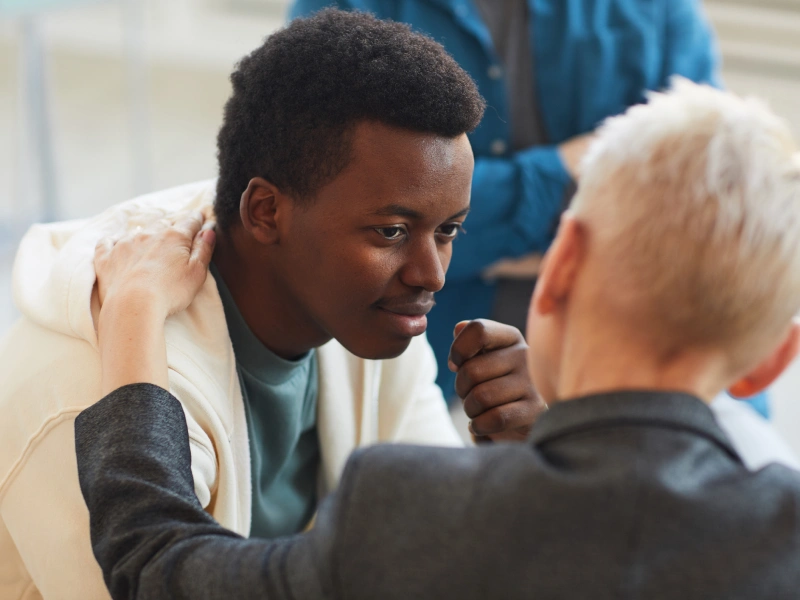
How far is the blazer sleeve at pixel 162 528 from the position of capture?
0.72 meters

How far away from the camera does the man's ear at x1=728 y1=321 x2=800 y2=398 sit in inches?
29.5

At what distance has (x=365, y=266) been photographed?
107 centimetres

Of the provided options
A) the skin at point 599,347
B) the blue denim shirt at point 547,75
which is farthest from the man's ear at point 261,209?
the blue denim shirt at point 547,75

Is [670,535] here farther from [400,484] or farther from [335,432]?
[335,432]

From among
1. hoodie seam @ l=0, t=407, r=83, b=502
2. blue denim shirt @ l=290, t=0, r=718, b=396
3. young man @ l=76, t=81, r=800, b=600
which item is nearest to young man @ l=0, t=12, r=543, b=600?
hoodie seam @ l=0, t=407, r=83, b=502

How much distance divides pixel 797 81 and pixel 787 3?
275mm

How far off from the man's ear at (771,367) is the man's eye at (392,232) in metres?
0.41

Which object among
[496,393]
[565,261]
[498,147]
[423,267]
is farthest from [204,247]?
[498,147]

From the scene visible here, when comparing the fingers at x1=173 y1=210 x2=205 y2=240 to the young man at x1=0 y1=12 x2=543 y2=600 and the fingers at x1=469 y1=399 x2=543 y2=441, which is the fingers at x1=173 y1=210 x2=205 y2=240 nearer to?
the young man at x1=0 y1=12 x2=543 y2=600

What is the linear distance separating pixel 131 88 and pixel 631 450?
11.2 ft

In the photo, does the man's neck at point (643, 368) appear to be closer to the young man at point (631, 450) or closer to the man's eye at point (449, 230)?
the young man at point (631, 450)

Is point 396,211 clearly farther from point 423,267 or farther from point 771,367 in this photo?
point 771,367

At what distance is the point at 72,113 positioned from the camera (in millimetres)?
4215

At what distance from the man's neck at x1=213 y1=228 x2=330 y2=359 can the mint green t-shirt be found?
0.04 feet
